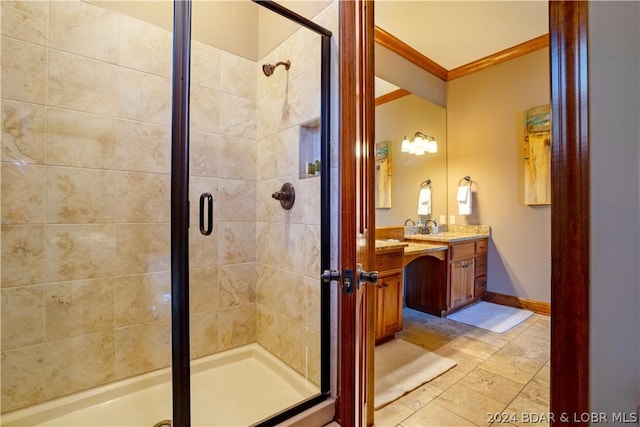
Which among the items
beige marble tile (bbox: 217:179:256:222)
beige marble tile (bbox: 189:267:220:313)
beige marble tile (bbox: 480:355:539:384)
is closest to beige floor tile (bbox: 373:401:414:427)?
beige marble tile (bbox: 480:355:539:384)

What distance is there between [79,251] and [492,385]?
8.80 ft

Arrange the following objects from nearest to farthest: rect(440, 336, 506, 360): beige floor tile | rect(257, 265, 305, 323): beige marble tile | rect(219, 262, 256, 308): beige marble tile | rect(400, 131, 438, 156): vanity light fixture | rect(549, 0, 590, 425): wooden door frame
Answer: rect(549, 0, 590, 425): wooden door frame
rect(257, 265, 305, 323): beige marble tile
rect(219, 262, 256, 308): beige marble tile
rect(440, 336, 506, 360): beige floor tile
rect(400, 131, 438, 156): vanity light fixture

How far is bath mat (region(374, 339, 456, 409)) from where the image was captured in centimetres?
184

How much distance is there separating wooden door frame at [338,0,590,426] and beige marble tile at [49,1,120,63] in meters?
2.05

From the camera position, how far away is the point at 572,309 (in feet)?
2.35

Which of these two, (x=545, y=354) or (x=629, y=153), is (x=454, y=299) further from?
(x=629, y=153)

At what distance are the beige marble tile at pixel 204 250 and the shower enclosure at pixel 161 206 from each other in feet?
0.03

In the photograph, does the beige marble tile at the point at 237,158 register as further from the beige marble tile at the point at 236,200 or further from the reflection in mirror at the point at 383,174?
the reflection in mirror at the point at 383,174

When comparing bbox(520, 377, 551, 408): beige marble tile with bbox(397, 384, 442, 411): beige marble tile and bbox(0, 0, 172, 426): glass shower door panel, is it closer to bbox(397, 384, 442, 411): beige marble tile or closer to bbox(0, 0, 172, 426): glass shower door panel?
bbox(397, 384, 442, 411): beige marble tile

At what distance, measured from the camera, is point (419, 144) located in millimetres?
3629

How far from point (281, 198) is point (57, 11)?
4.99ft

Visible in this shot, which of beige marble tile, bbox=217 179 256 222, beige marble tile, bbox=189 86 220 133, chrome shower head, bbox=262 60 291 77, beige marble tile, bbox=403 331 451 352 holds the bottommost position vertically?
beige marble tile, bbox=403 331 451 352

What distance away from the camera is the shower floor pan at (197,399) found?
4.78 ft

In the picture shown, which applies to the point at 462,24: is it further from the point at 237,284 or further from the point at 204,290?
the point at 204,290
